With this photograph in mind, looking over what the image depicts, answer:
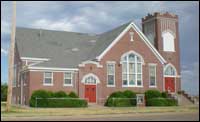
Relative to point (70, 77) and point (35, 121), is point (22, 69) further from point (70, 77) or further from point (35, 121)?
point (35, 121)

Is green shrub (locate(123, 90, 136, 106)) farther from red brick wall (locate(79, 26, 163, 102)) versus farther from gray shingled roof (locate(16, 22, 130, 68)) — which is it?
gray shingled roof (locate(16, 22, 130, 68))

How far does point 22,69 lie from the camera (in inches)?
1716

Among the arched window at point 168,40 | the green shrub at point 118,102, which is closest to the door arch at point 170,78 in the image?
the arched window at point 168,40

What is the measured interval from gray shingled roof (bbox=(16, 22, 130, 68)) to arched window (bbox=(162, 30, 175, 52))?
6.92 metres

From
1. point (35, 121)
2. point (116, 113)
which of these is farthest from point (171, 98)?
point (35, 121)

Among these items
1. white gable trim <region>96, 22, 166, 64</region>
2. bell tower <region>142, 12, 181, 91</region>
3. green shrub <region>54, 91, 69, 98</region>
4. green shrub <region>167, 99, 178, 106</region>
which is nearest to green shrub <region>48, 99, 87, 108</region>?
green shrub <region>54, 91, 69, 98</region>

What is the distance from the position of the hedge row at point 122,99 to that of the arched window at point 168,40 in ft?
36.3

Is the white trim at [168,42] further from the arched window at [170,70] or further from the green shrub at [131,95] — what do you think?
the green shrub at [131,95]

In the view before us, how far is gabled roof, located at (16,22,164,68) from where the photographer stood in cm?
4466

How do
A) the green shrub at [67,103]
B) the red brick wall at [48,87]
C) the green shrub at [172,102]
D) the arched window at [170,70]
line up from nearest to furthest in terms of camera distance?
the green shrub at [67,103], the red brick wall at [48,87], the green shrub at [172,102], the arched window at [170,70]

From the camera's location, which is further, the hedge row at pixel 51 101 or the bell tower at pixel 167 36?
the bell tower at pixel 167 36

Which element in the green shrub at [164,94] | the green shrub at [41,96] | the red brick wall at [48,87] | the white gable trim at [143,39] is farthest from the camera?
the green shrub at [164,94]

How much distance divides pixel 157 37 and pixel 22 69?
1859 cm

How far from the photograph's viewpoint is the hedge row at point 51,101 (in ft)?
125
